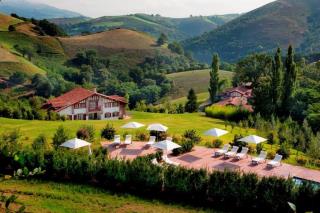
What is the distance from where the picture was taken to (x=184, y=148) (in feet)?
89.0

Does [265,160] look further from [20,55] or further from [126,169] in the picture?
[20,55]

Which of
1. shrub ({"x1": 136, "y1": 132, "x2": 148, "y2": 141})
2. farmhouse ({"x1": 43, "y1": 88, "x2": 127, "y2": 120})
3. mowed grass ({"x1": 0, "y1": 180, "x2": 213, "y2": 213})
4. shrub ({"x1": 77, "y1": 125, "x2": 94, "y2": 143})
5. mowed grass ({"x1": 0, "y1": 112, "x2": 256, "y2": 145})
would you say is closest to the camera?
mowed grass ({"x1": 0, "y1": 180, "x2": 213, "y2": 213})

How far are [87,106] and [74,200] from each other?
1464 inches

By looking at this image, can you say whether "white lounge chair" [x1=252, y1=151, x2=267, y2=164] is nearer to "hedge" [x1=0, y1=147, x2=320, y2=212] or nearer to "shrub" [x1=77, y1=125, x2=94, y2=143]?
"hedge" [x1=0, y1=147, x2=320, y2=212]

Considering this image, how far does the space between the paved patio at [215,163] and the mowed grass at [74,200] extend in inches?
155

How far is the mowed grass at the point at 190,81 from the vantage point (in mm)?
105812

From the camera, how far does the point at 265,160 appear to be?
1021 inches

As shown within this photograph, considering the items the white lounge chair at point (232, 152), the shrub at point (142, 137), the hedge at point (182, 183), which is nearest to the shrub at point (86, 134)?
the shrub at point (142, 137)

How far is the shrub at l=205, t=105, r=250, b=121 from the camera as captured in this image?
44.8 meters

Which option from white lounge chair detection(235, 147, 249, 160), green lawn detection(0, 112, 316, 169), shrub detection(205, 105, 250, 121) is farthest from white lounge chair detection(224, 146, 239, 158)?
shrub detection(205, 105, 250, 121)

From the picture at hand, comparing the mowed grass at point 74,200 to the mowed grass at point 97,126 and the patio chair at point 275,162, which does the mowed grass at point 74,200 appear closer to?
the patio chair at point 275,162

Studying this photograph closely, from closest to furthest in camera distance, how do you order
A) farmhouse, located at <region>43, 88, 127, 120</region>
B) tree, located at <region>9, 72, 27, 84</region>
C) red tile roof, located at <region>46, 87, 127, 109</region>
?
red tile roof, located at <region>46, 87, 127, 109</region>
farmhouse, located at <region>43, 88, 127, 120</region>
tree, located at <region>9, 72, 27, 84</region>

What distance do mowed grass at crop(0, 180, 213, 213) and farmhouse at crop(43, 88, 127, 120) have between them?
33136mm

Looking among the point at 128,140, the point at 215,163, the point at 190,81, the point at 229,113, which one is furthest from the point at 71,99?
the point at 190,81
